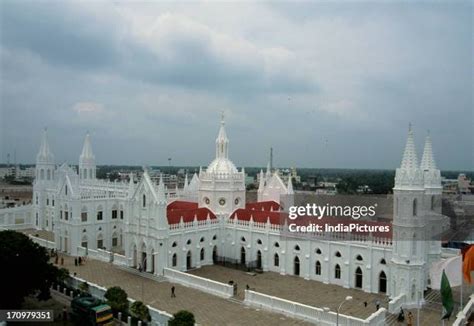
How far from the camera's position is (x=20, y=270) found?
29531mm

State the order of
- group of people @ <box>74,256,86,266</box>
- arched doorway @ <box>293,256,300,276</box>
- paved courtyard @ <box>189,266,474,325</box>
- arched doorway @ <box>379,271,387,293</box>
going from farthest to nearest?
group of people @ <box>74,256,86,266</box> < arched doorway @ <box>293,256,300,276</box> < arched doorway @ <box>379,271,387,293</box> < paved courtyard @ <box>189,266,474,325</box>

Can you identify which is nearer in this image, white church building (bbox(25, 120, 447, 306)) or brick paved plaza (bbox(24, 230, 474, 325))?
brick paved plaza (bbox(24, 230, 474, 325))

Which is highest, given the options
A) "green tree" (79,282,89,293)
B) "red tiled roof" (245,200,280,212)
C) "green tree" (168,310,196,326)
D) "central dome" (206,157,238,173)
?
"central dome" (206,157,238,173)

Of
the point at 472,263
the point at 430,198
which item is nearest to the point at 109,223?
the point at 430,198

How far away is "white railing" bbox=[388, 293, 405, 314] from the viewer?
3186cm

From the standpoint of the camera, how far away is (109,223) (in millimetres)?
56531

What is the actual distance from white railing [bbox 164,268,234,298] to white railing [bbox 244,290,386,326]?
226cm

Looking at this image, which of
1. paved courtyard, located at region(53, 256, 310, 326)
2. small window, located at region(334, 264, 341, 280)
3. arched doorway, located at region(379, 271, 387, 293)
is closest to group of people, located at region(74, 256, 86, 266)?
paved courtyard, located at region(53, 256, 310, 326)

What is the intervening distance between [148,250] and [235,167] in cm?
1522

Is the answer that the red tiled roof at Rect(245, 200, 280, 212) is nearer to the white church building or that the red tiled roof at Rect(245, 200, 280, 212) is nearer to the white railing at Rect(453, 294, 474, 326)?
the white church building

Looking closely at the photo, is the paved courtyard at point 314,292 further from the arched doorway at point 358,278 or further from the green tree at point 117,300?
the green tree at point 117,300

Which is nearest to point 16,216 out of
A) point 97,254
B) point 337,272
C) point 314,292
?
point 97,254

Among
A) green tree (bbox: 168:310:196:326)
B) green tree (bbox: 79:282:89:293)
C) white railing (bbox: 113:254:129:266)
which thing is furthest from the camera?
white railing (bbox: 113:254:129:266)

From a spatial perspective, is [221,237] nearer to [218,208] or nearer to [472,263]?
[218,208]
